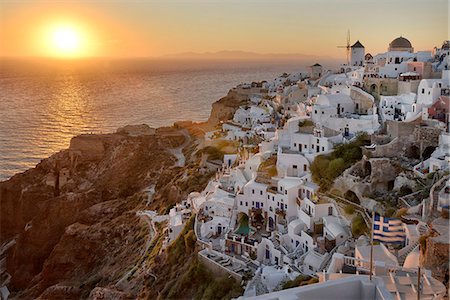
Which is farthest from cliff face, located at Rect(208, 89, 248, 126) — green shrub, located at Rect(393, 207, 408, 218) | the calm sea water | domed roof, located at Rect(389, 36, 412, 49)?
green shrub, located at Rect(393, 207, 408, 218)

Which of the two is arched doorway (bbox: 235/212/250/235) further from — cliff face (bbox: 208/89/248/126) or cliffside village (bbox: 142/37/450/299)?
cliff face (bbox: 208/89/248/126)

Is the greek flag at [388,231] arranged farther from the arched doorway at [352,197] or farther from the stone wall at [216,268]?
the stone wall at [216,268]

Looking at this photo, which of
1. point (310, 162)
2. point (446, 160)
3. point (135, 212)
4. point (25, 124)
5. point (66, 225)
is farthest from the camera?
point (25, 124)

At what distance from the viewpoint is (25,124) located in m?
57.9

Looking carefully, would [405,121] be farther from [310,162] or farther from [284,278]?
[284,278]

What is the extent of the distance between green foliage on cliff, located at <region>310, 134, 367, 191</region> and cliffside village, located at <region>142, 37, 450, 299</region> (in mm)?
249

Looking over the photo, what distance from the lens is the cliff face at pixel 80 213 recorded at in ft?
82.2

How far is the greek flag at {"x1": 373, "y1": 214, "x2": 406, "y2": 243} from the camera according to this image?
39.0ft

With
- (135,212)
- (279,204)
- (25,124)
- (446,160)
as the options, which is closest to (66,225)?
(135,212)

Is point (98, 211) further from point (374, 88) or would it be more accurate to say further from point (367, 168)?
point (367, 168)

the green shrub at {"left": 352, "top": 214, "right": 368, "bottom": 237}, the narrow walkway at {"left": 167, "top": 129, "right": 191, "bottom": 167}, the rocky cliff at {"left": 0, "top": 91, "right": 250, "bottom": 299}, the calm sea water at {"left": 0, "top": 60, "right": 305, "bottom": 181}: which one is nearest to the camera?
the green shrub at {"left": 352, "top": 214, "right": 368, "bottom": 237}

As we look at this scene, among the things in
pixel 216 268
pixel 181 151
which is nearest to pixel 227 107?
pixel 181 151

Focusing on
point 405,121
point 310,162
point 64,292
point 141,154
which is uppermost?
point 405,121

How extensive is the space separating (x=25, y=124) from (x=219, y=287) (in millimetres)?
48656
